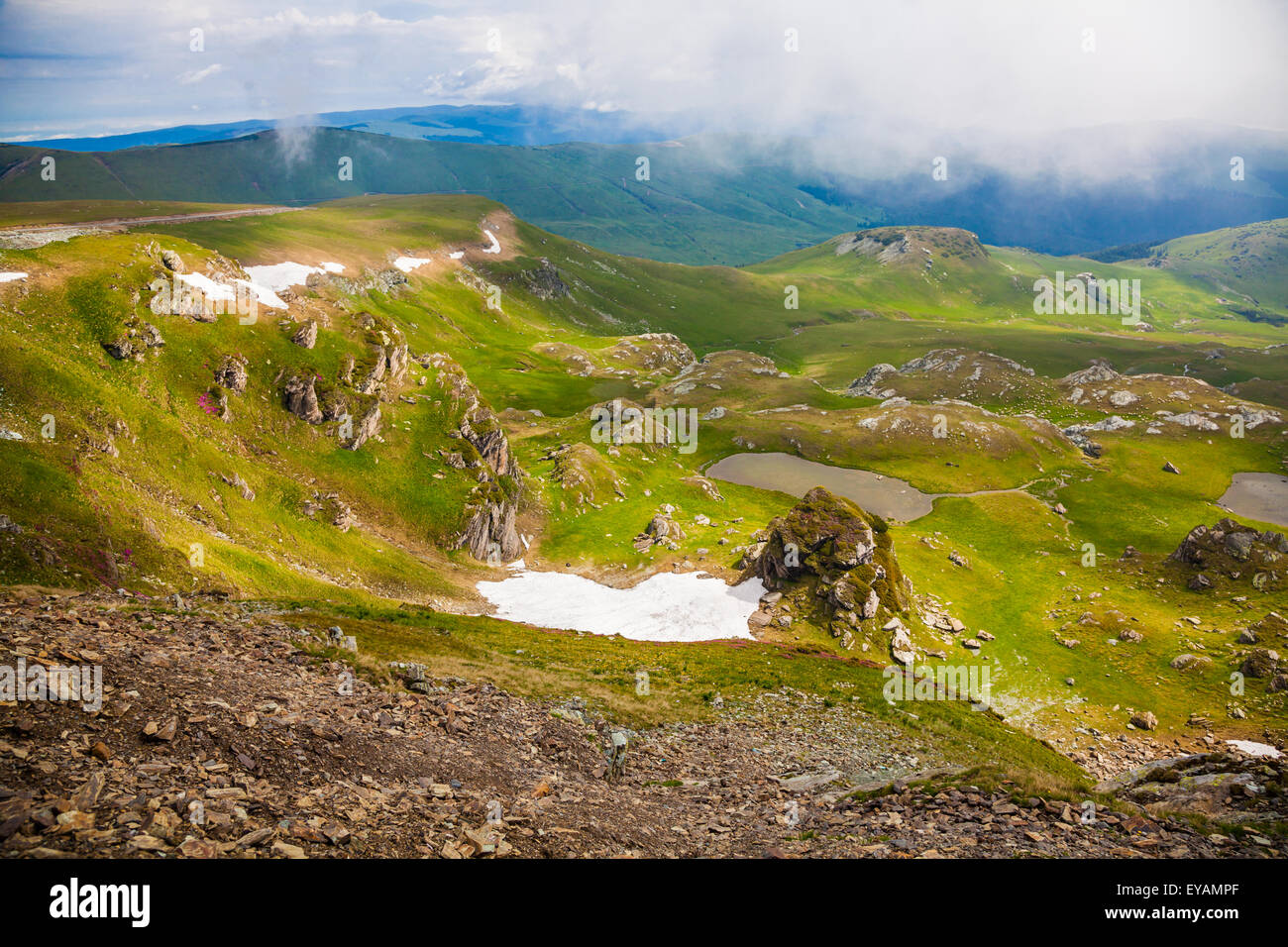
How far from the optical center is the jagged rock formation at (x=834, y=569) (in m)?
72.9

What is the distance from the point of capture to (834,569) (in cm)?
7700

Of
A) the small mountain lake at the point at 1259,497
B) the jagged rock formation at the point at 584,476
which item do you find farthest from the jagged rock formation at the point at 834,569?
the small mountain lake at the point at 1259,497

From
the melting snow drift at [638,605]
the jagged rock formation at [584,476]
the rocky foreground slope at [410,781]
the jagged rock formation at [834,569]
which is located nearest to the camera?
the rocky foreground slope at [410,781]

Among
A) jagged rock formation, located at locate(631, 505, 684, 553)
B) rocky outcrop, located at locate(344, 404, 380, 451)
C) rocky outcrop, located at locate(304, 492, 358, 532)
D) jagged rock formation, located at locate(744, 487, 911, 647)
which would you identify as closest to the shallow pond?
jagged rock formation, located at locate(631, 505, 684, 553)

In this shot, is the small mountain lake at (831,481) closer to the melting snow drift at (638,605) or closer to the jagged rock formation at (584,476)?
the jagged rock formation at (584,476)

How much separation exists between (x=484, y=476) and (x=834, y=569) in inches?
2010

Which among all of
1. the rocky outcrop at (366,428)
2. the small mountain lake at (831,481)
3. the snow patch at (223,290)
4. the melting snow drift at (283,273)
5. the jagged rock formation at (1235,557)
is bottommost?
the jagged rock formation at (1235,557)

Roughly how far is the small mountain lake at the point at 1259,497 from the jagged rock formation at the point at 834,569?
112m

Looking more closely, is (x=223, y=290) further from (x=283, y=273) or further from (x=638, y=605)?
(x=283, y=273)

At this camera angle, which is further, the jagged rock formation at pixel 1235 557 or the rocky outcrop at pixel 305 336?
the rocky outcrop at pixel 305 336

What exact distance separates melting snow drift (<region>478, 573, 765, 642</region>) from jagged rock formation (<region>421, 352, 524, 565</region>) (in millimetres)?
6593
